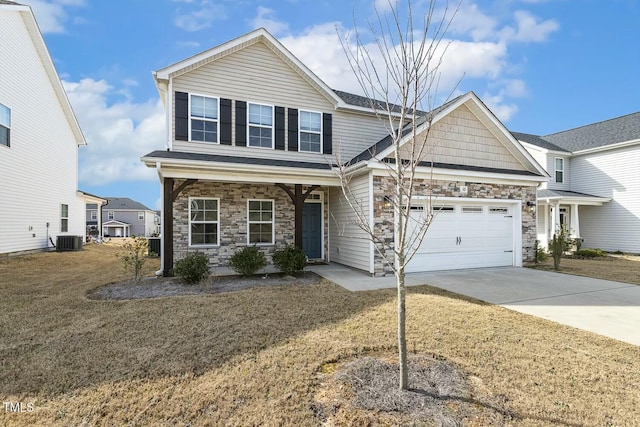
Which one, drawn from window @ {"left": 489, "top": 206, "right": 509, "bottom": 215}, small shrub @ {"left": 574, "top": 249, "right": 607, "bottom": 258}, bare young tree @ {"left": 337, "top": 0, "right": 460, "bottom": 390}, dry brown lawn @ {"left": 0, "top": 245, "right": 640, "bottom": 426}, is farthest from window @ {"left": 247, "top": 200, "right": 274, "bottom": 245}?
small shrub @ {"left": 574, "top": 249, "right": 607, "bottom": 258}

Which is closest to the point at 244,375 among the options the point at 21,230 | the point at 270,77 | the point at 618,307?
the point at 618,307

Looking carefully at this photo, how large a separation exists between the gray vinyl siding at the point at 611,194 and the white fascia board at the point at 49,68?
2811 cm

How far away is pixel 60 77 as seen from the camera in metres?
16.7

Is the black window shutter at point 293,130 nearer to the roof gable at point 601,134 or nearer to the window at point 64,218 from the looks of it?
the window at point 64,218

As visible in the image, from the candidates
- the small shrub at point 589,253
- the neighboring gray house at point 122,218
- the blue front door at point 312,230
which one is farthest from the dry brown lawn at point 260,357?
the neighboring gray house at point 122,218

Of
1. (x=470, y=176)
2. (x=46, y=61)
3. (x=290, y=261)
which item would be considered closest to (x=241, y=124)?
(x=290, y=261)

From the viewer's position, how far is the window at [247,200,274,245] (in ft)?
36.3

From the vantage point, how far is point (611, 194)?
17.0 metres

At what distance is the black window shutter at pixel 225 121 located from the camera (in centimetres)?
1062

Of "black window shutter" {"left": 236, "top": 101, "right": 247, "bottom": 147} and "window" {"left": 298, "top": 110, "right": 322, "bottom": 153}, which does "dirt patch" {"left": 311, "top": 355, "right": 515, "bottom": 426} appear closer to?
"black window shutter" {"left": 236, "top": 101, "right": 247, "bottom": 147}

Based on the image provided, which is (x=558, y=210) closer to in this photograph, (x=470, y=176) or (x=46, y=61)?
(x=470, y=176)

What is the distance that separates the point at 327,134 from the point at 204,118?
4.32 metres

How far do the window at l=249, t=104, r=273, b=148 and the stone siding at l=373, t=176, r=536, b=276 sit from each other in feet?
14.2

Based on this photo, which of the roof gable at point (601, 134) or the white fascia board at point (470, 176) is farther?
the roof gable at point (601, 134)
